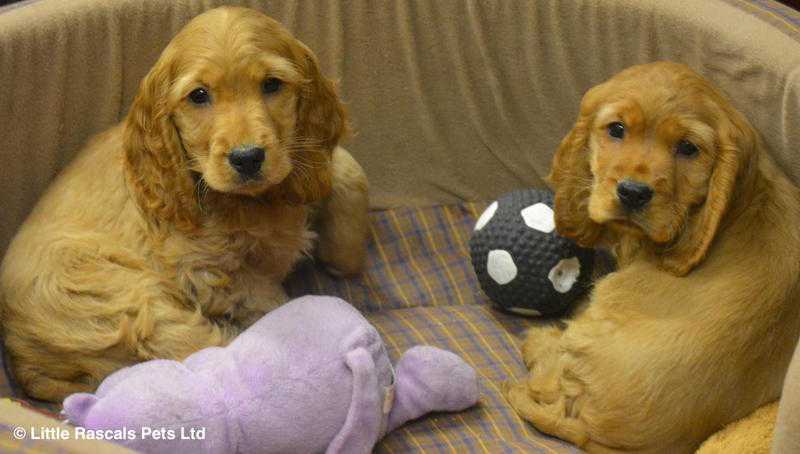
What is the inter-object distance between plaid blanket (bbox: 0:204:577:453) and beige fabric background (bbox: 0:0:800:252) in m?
0.16

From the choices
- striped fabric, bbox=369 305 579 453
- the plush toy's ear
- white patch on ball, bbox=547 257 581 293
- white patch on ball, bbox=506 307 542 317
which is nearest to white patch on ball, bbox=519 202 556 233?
white patch on ball, bbox=547 257 581 293

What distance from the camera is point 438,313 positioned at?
3568 millimetres

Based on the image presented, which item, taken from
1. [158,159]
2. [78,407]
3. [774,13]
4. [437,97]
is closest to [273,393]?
[78,407]

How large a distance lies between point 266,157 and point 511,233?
87 centimetres

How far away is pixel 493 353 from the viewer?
3.36m

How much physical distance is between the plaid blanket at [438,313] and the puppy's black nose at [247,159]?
0.88 metres

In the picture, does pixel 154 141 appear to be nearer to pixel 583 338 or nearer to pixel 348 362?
pixel 348 362

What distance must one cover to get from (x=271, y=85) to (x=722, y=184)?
1317 millimetres

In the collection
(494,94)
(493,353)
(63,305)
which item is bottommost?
(493,353)

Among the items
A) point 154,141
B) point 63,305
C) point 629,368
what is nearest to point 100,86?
point 154,141

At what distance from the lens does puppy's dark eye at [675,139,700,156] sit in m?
2.70

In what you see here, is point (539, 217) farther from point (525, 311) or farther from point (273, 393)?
point (273, 393)

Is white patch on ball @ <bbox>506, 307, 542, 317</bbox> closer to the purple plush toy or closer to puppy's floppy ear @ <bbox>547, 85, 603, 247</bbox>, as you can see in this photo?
puppy's floppy ear @ <bbox>547, 85, 603, 247</bbox>

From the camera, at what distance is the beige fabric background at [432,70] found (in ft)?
10.4
